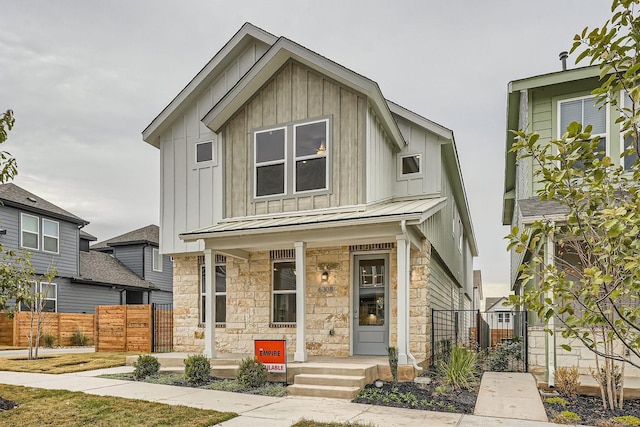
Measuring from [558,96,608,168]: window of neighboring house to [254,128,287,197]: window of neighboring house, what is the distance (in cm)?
605

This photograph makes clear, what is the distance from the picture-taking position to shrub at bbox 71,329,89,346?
19.0 meters

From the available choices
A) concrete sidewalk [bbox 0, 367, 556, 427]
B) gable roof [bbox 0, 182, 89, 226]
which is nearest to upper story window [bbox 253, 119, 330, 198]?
concrete sidewalk [bbox 0, 367, 556, 427]

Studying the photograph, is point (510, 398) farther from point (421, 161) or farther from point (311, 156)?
point (311, 156)

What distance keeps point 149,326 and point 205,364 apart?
6.20 metres

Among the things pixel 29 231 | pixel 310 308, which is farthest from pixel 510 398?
pixel 29 231

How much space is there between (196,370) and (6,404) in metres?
3.04

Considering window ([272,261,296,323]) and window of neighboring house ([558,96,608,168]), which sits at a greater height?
window of neighboring house ([558,96,608,168])

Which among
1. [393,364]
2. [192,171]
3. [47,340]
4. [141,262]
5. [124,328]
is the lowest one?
[47,340]

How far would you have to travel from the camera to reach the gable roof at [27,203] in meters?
19.2

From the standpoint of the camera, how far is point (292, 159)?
11.0 meters

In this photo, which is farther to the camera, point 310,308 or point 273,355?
point 310,308

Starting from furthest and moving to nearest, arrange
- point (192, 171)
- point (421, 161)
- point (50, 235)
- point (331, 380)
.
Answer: point (50, 235) < point (192, 171) < point (421, 161) < point (331, 380)

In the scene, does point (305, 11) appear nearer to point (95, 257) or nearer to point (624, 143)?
point (624, 143)

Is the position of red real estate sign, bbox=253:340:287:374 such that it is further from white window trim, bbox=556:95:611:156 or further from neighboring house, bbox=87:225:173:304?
neighboring house, bbox=87:225:173:304
